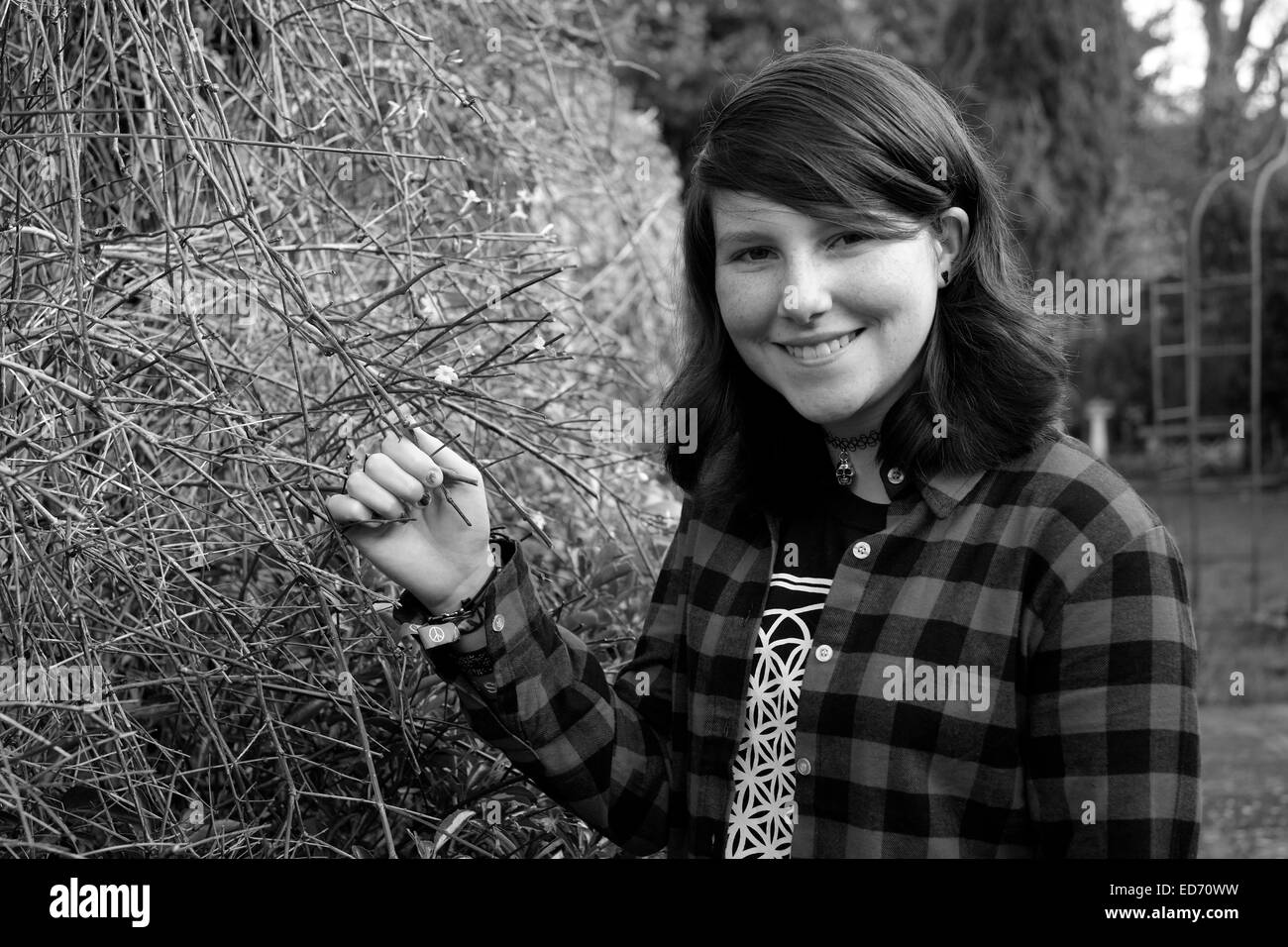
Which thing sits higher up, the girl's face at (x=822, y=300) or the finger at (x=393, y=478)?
the girl's face at (x=822, y=300)

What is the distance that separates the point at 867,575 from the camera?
1416 mm

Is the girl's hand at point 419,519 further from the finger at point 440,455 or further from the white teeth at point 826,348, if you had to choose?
the white teeth at point 826,348

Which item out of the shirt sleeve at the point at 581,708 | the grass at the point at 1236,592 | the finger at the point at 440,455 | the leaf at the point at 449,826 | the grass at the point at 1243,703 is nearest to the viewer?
the finger at the point at 440,455

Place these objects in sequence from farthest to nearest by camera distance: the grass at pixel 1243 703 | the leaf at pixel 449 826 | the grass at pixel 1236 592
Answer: the grass at pixel 1236 592 < the grass at pixel 1243 703 < the leaf at pixel 449 826

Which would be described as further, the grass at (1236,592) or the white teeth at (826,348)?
the grass at (1236,592)

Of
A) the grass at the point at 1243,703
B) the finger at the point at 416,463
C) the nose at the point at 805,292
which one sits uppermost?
the nose at the point at 805,292

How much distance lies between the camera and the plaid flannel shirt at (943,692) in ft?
4.13

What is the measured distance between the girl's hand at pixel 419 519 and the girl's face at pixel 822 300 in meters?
0.34

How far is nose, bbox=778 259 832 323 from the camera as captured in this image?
4.49 feet

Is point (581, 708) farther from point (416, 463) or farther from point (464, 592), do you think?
point (416, 463)

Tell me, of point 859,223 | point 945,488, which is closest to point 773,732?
point 945,488

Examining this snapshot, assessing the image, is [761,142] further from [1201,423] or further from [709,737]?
[1201,423]

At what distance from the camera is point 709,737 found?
4.91 ft

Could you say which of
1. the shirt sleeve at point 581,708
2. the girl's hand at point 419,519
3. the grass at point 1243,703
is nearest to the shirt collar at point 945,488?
the shirt sleeve at point 581,708
